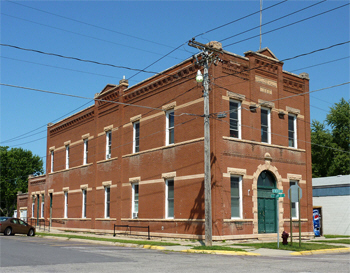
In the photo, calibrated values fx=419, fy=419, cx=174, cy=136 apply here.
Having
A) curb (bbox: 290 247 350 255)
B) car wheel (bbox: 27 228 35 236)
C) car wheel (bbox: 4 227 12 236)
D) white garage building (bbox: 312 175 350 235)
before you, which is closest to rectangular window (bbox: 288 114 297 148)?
curb (bbox: 290 247 350 255)

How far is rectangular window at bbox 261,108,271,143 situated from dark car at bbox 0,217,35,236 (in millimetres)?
19604

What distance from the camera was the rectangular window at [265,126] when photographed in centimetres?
2622

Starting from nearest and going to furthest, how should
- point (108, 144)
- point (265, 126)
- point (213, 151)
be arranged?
point (213, 151)
point (265, 126)
point (108, 144)

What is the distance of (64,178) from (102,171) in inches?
310

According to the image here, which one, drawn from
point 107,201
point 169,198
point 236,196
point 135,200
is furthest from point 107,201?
point 236,196

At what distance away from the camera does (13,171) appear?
249ft

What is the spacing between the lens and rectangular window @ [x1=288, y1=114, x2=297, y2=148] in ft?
91.5

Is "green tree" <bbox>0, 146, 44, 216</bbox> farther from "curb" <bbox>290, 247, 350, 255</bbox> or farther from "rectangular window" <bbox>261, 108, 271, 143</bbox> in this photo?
"curb" <bbox>290, 247, 350, 255</bbox>

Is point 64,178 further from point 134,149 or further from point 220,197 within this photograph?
point 220,197

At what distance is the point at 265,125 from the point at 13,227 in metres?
20.6

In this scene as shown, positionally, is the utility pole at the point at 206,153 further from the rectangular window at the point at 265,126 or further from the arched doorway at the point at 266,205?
the rectangular window at the point at 265,126

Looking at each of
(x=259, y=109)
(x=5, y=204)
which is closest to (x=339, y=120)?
(x=259, y=109)

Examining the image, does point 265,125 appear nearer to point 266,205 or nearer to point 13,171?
point 266,205

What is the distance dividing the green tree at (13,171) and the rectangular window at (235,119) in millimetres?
57444
